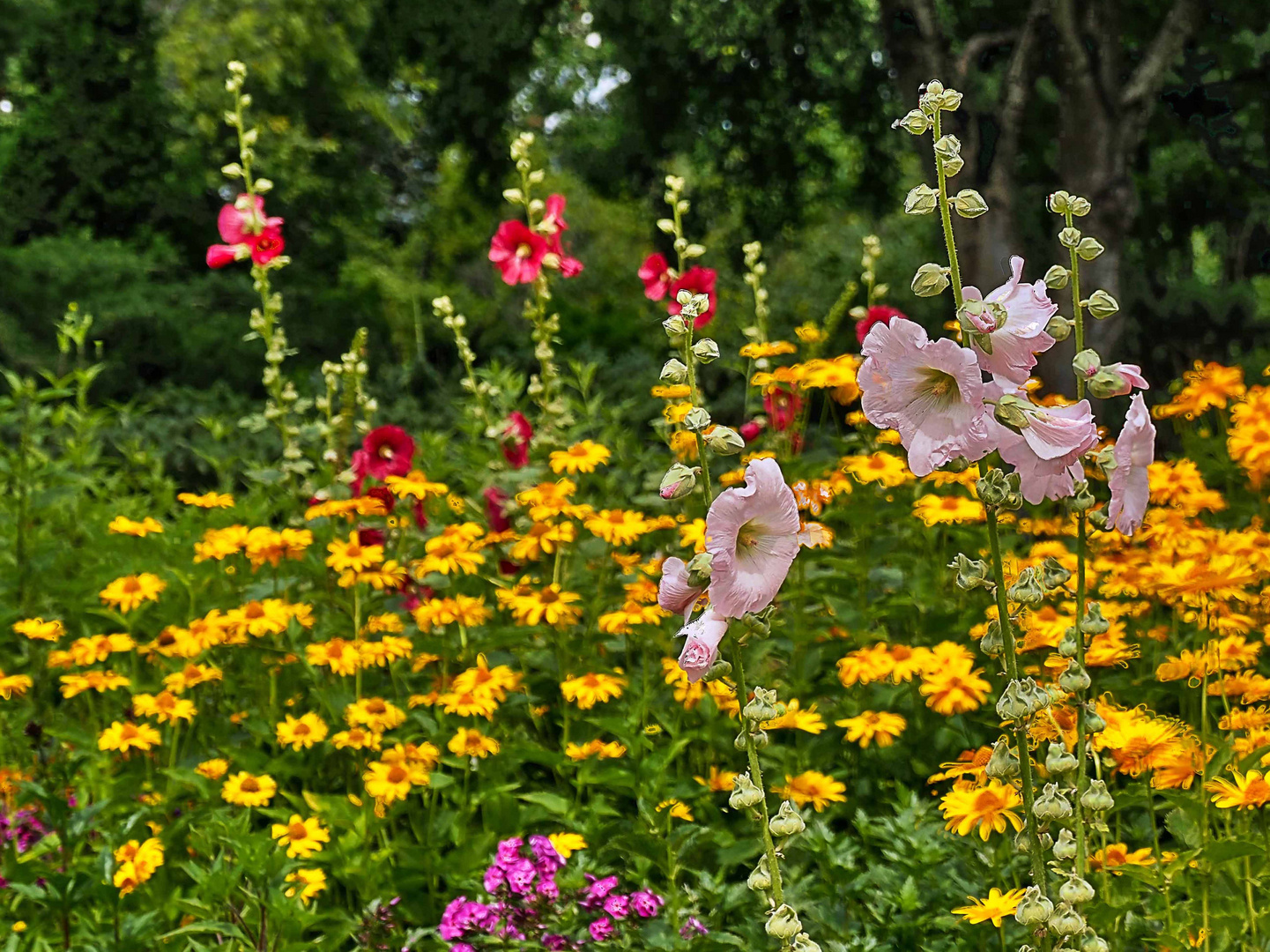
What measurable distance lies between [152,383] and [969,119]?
6.61m

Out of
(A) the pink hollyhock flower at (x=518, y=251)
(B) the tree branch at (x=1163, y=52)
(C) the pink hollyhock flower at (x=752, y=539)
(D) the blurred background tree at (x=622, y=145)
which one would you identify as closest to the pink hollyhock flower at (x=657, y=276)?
(A) the pink hollyhock flower at (x=518, y=251)

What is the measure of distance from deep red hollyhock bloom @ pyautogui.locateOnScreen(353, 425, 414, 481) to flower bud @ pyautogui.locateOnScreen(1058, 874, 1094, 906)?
96.0 inches

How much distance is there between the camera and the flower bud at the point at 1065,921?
1277 millimetres

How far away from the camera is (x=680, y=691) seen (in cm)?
253

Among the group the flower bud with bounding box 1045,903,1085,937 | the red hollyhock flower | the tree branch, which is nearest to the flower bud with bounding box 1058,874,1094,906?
the flower bud with bounding box 1045,903,1085,937

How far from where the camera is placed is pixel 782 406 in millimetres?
3766

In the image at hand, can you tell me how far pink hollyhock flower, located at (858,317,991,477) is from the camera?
1.22 m

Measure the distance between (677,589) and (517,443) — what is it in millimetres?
2327

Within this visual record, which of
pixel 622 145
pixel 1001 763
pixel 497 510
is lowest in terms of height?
pixel 497 510

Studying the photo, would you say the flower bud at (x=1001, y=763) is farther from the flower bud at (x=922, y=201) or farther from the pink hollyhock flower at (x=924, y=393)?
the flower bud at (x=922, y=201)

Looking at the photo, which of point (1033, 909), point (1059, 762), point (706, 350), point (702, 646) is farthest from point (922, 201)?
point (1033, 909)

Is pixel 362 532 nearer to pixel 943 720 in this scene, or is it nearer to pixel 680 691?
pixel 680 691

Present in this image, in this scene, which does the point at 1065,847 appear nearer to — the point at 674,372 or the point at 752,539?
the point at 752,539

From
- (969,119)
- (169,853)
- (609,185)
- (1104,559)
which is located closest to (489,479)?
(169,853)
